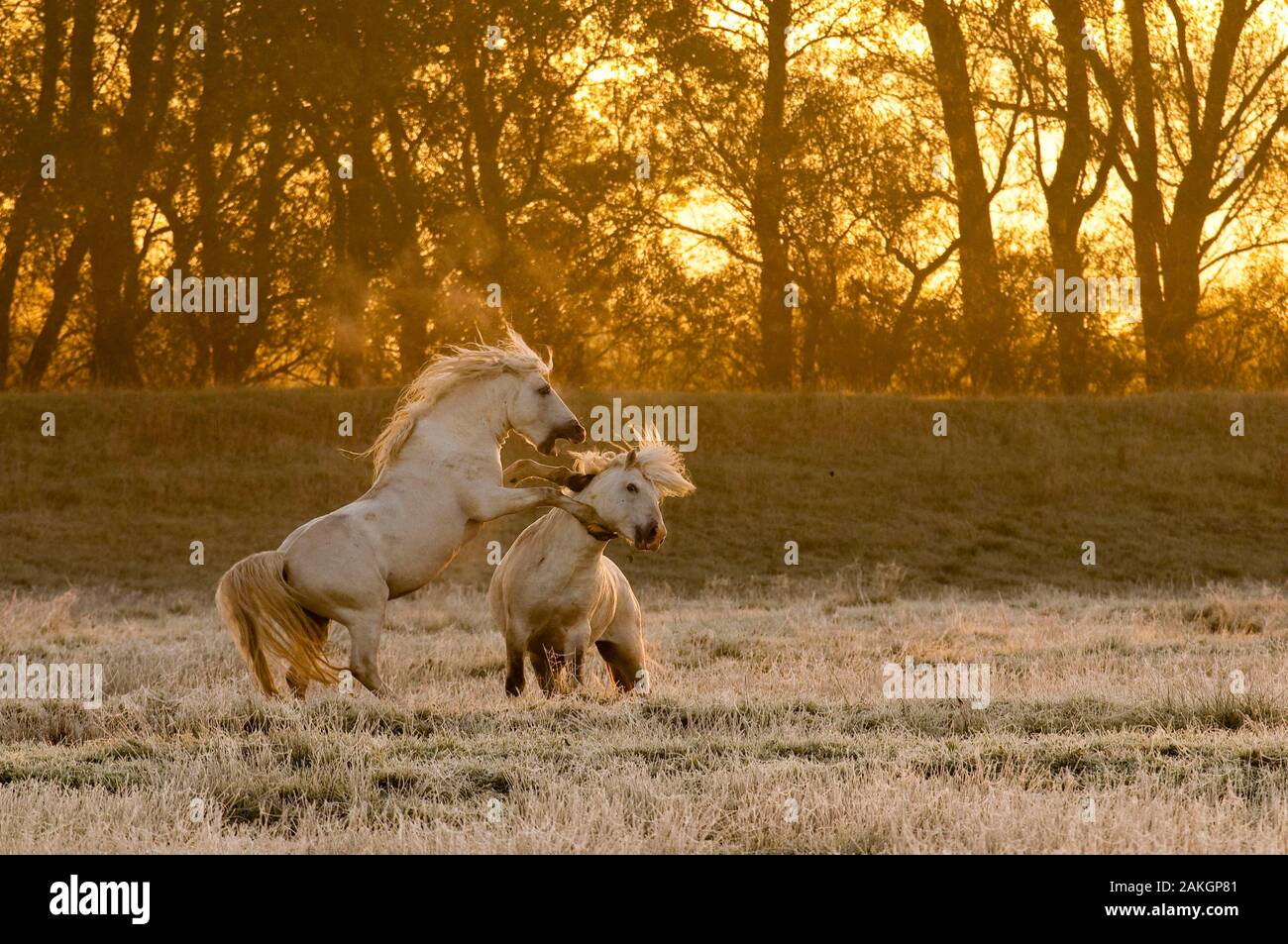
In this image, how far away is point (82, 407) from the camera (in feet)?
89.8

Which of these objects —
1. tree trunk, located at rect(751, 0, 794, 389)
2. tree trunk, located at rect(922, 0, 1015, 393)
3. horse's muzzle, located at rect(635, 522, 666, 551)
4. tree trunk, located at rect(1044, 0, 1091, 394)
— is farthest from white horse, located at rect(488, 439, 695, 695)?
tree trunk, located at rect(1044, 0, 1091, 394)

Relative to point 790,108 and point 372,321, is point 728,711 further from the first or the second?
point 790,108

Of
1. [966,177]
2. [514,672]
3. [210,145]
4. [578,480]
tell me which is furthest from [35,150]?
[514,672]

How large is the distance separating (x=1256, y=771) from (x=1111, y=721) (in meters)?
1.43

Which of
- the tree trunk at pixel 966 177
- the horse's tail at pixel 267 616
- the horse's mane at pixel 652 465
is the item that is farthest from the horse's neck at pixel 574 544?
the tree trunk at pixel 966 177

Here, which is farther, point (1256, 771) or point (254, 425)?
point (254, 425)

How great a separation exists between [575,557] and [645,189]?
22715 millimetres

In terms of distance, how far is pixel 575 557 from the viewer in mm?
9844

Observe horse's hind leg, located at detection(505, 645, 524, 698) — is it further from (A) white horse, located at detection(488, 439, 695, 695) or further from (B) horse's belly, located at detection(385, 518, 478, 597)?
(B) horse's belly, located at detection(385, 518, 478, 597)

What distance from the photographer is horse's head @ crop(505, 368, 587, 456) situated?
979 centimetres

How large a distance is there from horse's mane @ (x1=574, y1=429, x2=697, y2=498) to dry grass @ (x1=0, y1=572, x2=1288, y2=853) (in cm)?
123

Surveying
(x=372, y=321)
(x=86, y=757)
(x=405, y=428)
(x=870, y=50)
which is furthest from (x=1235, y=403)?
(x=86, y=757)

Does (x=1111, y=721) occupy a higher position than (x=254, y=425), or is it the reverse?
(x=254, y=425)

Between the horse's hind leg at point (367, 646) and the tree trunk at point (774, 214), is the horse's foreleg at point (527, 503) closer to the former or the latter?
the horse's hind leg at point (367, 646)
